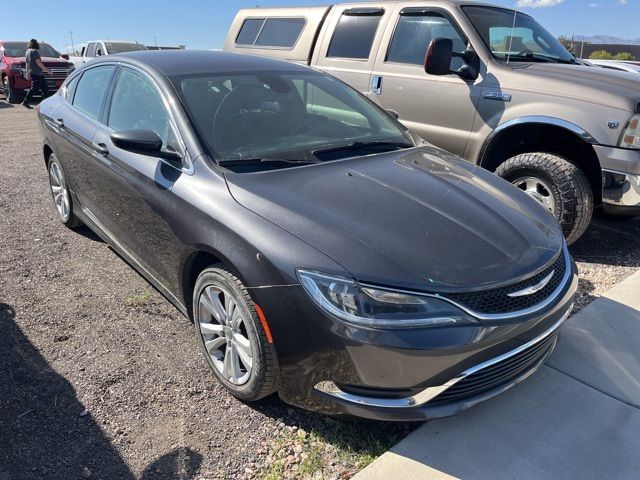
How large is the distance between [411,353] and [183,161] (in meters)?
1.59

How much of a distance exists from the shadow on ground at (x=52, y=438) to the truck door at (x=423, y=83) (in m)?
3.59

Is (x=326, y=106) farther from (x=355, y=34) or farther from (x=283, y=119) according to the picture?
(x=355, y=34)

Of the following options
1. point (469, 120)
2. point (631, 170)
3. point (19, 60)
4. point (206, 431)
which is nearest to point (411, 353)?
point (206, 431)

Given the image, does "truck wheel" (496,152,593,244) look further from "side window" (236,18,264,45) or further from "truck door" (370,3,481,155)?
"side window" (236,18,264,45)

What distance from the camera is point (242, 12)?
23.5ft

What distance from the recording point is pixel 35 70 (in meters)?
13.8

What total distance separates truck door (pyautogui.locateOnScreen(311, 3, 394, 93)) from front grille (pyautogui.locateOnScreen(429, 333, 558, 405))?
3620mm

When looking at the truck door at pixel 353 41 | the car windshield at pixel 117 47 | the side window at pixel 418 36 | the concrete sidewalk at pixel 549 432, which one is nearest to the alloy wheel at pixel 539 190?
the side window at pixel 418 36

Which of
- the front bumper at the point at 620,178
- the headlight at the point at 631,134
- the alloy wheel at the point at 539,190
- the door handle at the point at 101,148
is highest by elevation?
the headlight at the point at 631,134

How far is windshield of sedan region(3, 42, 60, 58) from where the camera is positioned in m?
16.0

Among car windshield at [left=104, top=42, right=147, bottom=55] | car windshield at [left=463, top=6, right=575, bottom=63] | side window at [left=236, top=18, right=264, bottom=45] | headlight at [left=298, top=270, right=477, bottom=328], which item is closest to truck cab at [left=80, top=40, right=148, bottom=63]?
car windshield at [left=104, top=42, right=147, bottom=55]

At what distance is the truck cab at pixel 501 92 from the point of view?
13.1 feet

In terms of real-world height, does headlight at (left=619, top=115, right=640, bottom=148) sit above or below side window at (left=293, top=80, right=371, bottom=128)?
below

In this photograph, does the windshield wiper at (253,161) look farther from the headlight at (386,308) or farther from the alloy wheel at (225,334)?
the headlight at (386,308)
